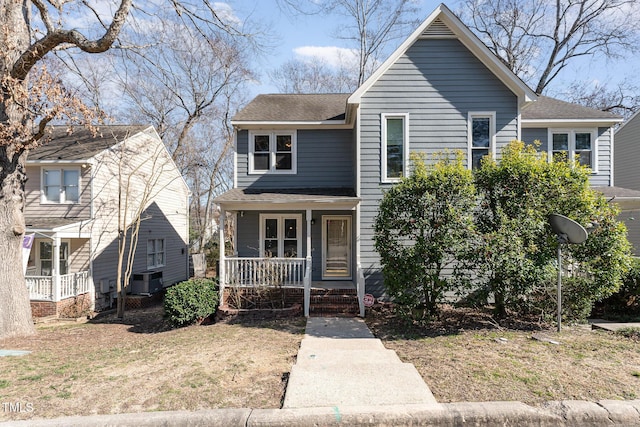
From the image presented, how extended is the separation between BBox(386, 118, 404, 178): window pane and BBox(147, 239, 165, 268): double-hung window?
11.7 m

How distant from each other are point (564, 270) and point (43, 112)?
37.5 feet

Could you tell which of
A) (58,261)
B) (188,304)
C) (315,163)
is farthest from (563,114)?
(58,261)

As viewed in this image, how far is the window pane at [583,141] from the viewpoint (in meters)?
11.6

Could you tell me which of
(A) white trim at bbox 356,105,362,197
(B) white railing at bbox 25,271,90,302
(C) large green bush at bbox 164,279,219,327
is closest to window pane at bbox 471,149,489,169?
(A) white trim at bbox 356,105,362,197

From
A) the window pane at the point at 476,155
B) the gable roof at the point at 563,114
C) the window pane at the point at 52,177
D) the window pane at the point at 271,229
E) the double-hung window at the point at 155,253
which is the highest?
the gable roof at the point at 563,114

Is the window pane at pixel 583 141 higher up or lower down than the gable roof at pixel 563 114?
lower down

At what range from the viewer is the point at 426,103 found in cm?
972

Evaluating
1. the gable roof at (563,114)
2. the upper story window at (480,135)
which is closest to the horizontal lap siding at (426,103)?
the upper story window at (480,135)

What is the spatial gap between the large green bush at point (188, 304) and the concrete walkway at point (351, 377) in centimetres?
321

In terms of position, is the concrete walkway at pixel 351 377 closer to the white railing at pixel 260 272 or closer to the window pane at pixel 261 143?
the white railing at pixel 260 272

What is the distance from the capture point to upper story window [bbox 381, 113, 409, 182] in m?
9.71

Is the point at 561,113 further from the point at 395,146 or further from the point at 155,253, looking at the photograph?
the point at 155,253

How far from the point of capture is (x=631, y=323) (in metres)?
7.57

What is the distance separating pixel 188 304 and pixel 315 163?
5817mm
